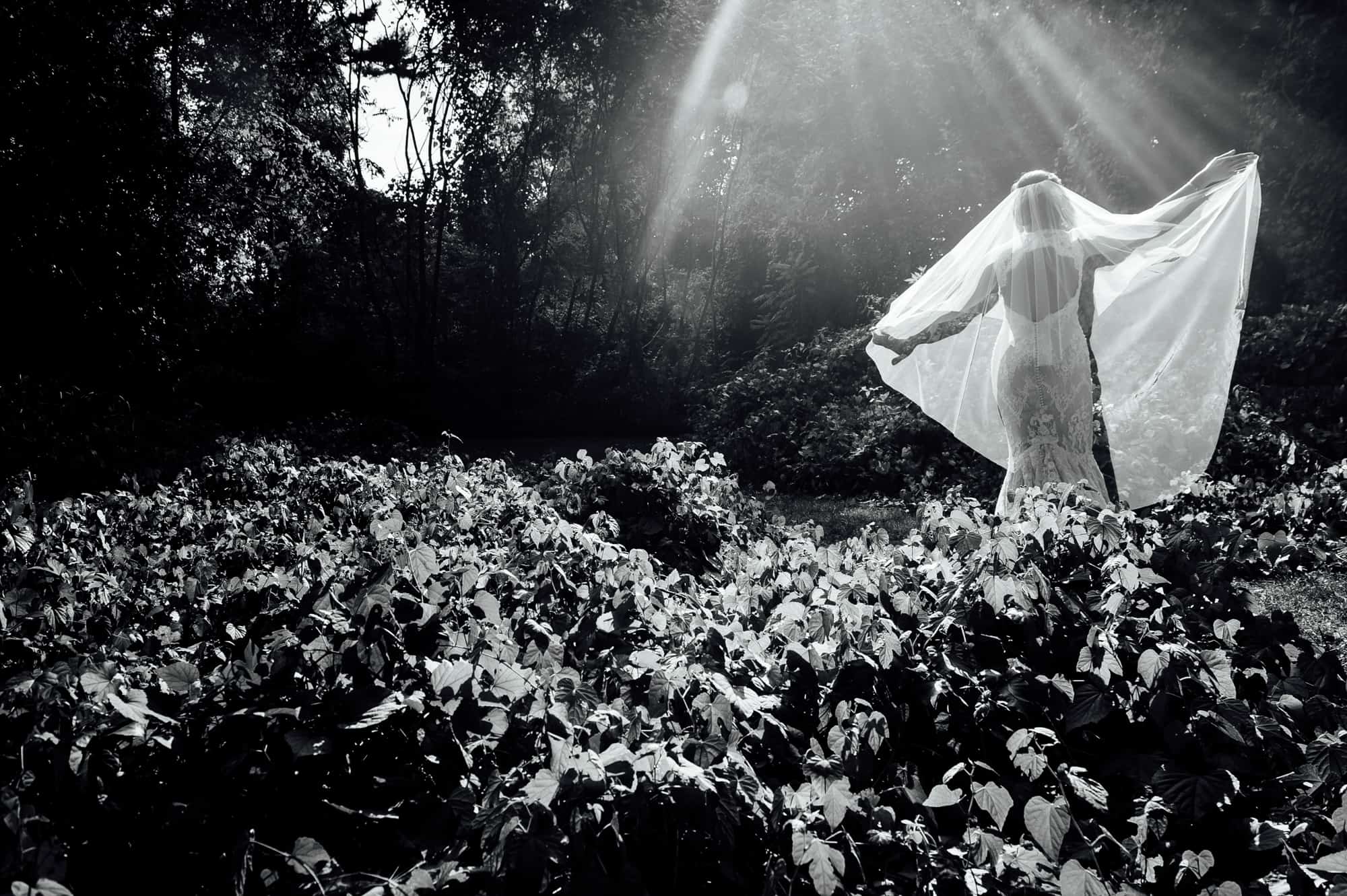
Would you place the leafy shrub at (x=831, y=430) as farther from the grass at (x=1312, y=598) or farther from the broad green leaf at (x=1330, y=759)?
the broad green leaf at (x=1330, y=759)

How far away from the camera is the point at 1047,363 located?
17.9 feet

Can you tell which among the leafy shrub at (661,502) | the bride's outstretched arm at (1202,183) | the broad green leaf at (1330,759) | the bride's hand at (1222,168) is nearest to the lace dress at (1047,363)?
the bride's outstretched arm at (1202,183)

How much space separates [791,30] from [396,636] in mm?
21289

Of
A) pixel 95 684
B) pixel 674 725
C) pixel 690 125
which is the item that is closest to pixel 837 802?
pixel 674 725

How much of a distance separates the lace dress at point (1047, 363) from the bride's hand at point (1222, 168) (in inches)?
37.8

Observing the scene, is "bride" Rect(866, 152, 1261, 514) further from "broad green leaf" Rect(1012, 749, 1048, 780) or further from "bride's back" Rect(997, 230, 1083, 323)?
"broad green leaf" Rect(1012, 749, 1048, 780)

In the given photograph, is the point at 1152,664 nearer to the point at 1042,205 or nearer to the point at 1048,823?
the point at 1048,823

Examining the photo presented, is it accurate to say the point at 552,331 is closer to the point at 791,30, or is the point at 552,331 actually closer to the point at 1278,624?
the point at 791,30

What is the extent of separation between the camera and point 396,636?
1913 millimetres

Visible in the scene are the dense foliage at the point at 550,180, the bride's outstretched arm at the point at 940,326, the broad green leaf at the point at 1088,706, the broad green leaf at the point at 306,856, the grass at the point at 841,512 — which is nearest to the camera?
the broad green leaf at the point at 306,856

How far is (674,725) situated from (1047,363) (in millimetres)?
4541

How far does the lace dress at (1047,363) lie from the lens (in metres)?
5.36

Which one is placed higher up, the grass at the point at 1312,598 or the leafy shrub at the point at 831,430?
the leafy shrub at the point at 831,430

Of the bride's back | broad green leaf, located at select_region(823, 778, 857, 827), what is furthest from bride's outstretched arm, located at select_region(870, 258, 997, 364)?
broad green leaf, located at select_region(823, 778, 857, 827)
